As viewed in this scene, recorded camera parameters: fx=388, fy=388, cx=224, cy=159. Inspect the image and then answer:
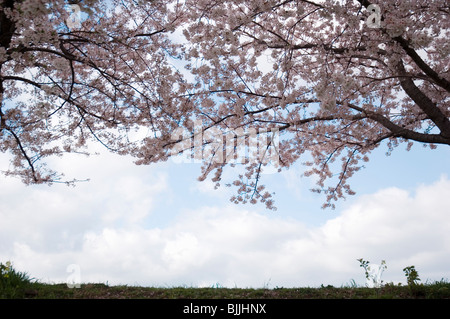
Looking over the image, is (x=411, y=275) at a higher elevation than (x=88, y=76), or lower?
lower

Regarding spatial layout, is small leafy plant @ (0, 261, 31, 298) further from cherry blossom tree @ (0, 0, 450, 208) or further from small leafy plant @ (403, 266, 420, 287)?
small leafy plant @ (403, 266, 420, 287)

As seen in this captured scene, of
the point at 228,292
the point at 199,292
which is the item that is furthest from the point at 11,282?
the point at 228,292

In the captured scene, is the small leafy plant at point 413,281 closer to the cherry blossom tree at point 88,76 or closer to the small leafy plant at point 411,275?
the small leafy plant at point 411,275

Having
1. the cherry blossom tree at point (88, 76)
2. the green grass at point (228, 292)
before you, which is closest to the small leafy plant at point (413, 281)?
the green grass at point (228, 292)

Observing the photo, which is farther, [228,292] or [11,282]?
[228,292]

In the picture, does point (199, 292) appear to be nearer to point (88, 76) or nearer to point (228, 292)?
point (228, 292)

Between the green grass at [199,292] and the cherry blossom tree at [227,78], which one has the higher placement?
the cherry blossom tree at [227,78]

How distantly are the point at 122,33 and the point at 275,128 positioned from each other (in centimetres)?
375

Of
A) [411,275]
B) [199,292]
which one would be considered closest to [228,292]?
[199,292]

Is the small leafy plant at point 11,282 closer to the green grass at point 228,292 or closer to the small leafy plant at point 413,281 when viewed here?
the green grass at point 228,292

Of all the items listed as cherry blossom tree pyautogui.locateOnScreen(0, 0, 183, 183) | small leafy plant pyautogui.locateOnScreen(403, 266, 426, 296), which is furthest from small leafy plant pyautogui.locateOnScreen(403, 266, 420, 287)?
cherry blossom tree pyautogui.locateOnScreen(0, 0, 183, 183)

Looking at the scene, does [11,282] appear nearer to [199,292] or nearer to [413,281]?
[199,292]

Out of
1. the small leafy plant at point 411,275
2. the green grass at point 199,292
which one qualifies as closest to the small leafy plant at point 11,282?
the green grass at point 199,292
